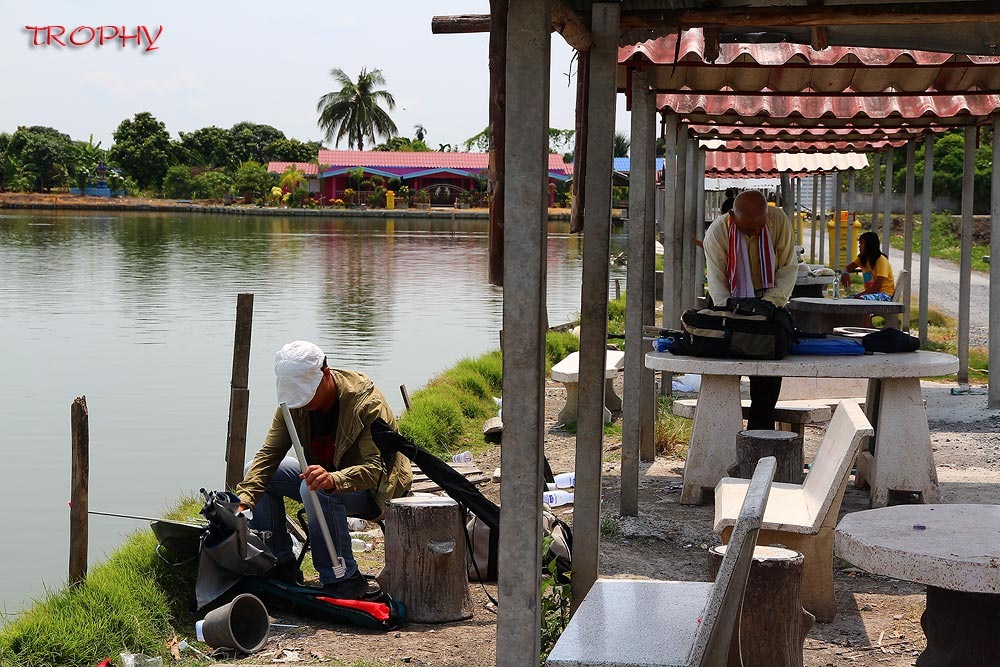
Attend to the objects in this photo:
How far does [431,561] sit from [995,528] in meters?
2.55

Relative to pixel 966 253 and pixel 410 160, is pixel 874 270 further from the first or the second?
pixel 410 160

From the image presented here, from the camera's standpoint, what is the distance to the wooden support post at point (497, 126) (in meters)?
3.93

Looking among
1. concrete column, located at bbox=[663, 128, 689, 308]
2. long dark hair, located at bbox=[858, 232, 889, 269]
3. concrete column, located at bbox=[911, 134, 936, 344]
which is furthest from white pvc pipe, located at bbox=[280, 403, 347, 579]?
long dark hair, located at bbox=[858, 232, 889, 269]

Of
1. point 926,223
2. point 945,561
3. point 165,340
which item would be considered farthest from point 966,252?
point 165,340

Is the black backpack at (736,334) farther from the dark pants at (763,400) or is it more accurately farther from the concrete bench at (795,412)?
the concrete bench at (795,412)

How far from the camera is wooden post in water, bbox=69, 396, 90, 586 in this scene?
6062 millimetres

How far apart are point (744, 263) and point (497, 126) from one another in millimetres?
3609

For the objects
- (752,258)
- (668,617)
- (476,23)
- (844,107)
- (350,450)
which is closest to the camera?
(668,617)

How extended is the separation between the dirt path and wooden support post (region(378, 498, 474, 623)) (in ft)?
0.27

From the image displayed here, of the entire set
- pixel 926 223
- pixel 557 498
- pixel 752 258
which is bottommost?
pixel 557 498

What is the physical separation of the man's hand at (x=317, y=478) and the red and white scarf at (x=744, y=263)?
2.99 meters

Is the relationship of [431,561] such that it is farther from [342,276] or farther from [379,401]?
[342,276]

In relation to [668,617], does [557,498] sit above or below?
below

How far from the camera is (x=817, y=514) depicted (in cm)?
501
